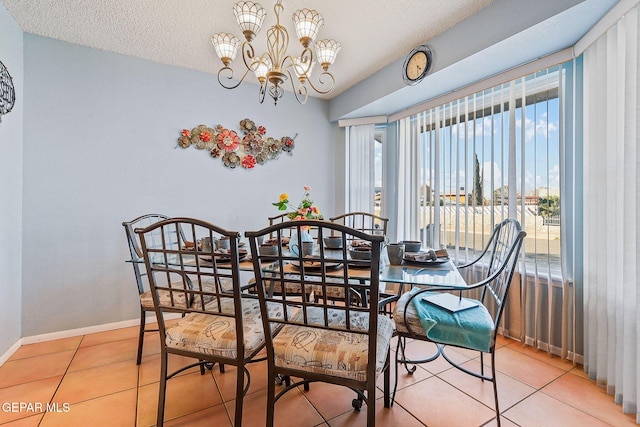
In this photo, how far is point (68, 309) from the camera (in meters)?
2.45

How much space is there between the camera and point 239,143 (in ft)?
10.5

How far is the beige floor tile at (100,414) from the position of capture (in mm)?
1455

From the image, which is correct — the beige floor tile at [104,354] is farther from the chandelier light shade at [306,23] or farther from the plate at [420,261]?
the chandelier light shade at [306,23]

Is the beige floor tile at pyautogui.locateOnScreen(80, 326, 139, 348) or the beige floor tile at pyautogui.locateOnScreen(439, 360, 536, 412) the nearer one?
the beige floor tile at pyautogui.locateOnScreen(439, 360, 536, 412)

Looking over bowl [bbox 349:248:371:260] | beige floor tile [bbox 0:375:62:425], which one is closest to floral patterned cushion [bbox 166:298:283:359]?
bowl [bbox 349:248:371:260]

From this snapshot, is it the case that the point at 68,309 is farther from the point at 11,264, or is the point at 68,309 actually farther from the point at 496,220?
the point at 496,220

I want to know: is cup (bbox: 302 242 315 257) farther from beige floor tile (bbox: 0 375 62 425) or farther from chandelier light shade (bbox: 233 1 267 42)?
beige floor tile (bbox: 0 375 62 425)

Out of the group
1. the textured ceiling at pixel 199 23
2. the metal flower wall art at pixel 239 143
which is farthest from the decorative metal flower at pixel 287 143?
the textured ceiling at pixel 199 23

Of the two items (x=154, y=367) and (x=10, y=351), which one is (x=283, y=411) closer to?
(x=154, y=367)

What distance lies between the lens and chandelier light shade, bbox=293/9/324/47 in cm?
165

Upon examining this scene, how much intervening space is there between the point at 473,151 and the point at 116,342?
11.7 feet

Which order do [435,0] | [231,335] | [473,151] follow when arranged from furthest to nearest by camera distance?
[473,151], [435,0], [231,335]

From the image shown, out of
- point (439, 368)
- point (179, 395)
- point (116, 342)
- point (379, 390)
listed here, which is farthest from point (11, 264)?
point (439, 368)
